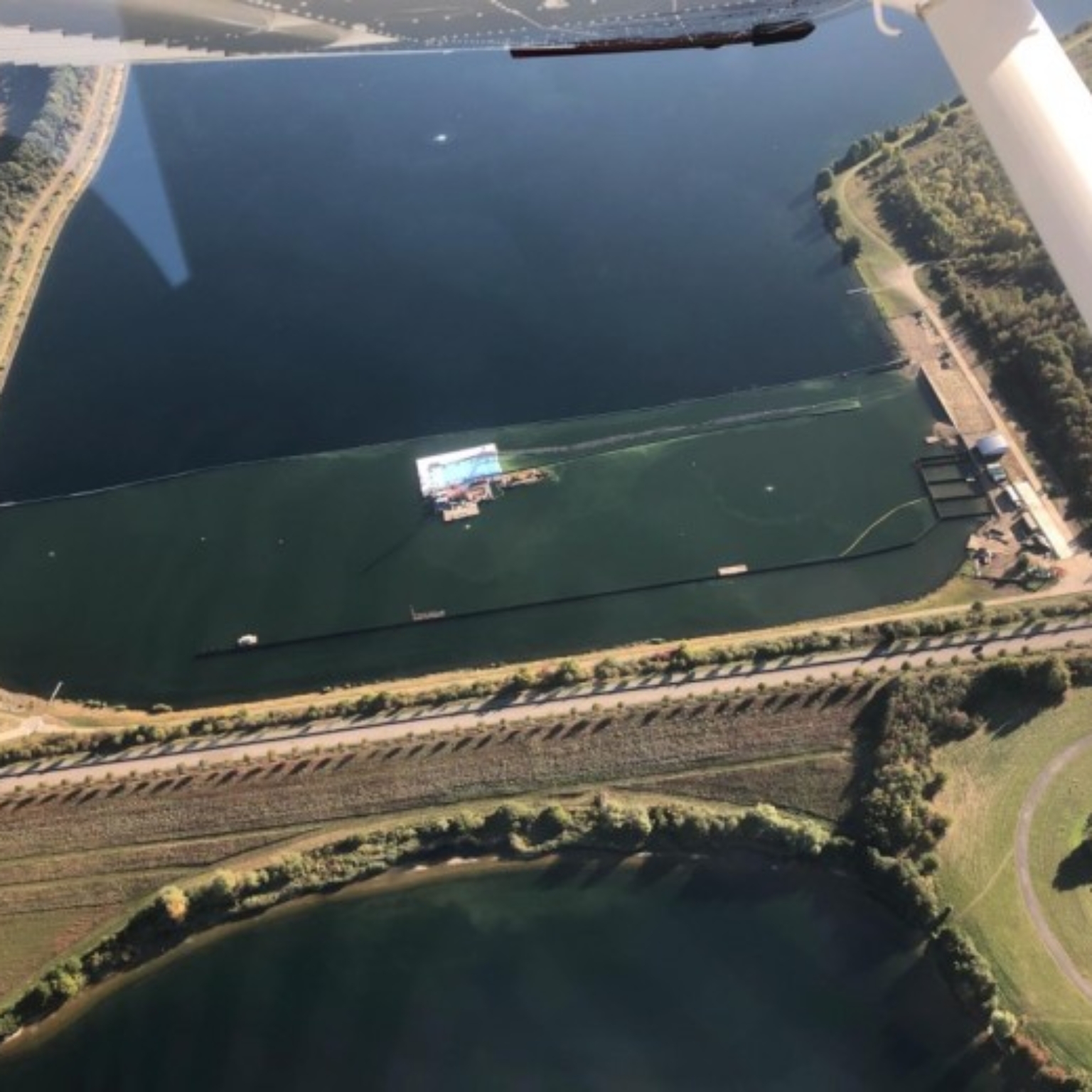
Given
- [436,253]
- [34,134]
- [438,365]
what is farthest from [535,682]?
[34,134]

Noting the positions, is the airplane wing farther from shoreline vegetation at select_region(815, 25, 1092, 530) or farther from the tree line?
the tree line

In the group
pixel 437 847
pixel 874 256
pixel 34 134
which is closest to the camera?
pixel 437 847

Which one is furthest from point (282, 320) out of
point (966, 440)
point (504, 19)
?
point (966, 440)

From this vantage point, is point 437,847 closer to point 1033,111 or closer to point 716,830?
point 716,830

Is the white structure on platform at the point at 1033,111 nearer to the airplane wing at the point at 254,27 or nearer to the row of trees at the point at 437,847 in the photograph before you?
the row of trees at the point at 437,847

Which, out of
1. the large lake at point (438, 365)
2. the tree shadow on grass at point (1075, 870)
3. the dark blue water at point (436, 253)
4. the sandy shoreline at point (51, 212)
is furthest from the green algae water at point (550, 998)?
the sandy shoreline at point (51, 212)

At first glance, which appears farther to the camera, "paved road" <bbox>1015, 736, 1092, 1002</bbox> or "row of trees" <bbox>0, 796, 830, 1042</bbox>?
"row of trees" <bbox>0, 796, 830, 1042</bbox>

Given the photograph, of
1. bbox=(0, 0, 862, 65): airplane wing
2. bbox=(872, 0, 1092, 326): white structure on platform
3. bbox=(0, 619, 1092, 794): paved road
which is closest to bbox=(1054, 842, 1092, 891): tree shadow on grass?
bbox=(0, 619, 1092, 794): paved road
